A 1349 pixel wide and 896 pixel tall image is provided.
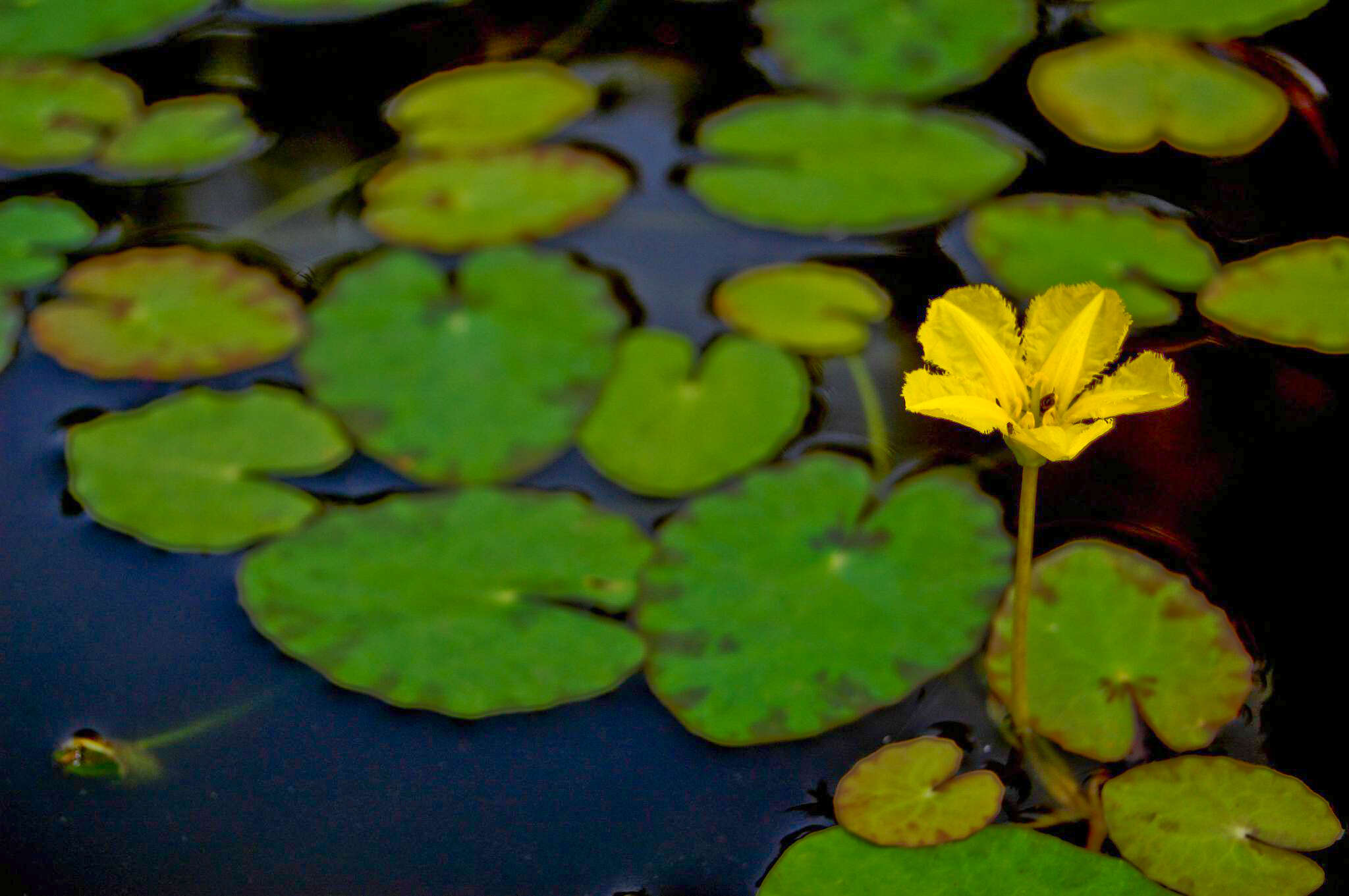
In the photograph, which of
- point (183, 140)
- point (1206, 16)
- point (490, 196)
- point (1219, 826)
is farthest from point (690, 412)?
point (1206, 16)

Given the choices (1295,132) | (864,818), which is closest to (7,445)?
(864,818)

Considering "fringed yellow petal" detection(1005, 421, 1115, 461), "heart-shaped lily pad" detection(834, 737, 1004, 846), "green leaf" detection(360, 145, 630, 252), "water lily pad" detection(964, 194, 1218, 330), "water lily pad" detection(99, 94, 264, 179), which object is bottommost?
"heart-shaped lily pad" detection(834, 737, 1004, 846)

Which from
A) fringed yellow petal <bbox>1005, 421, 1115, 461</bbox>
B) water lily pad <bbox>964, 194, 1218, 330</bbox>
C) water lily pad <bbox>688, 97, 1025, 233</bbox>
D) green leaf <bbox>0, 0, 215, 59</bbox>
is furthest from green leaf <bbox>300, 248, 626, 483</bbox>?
green leaf <bbox>0, 0, 215, 59</bbox>

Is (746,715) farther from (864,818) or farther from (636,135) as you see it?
(636,135)

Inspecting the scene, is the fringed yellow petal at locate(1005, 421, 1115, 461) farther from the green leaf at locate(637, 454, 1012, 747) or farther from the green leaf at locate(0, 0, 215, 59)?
the green leaf at locate(0, 0, 215, 59)

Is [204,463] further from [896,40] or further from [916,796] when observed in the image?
[896,40]

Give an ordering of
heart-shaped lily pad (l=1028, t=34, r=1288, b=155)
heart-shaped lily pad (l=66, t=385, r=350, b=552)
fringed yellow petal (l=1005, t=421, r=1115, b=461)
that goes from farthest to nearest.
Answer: heart-shaped lily pad (l=1028, t=34, r=1288, b=155), heart-shaped lily pad (l=66, t=385, r=350, b=552), fringed yellow petal (l=1005, t=421, r=1115, b=461)

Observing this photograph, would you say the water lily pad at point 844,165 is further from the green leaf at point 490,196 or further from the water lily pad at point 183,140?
the water lily pad at point 183,140
